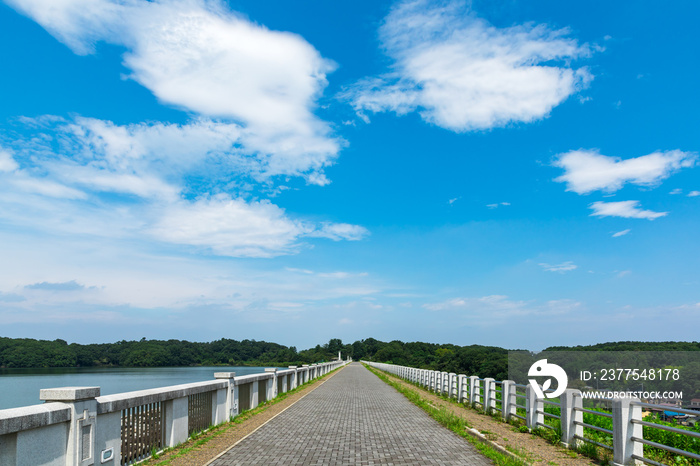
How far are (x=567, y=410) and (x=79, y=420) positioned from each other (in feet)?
28.3

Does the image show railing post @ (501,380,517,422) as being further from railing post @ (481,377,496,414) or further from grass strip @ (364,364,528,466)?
grass strip @ (364,364,528,466)

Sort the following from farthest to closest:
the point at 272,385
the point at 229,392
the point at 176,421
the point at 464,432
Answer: the point at 272,385
the point at 229,392
the point at 464,432
the point at 176,421

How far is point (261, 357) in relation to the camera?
356 ft

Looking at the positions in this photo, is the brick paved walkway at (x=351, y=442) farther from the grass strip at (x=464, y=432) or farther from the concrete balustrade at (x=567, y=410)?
the concrete balustrade at (x=567, y=410)

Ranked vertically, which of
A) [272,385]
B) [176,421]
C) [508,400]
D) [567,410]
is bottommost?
[272,385]

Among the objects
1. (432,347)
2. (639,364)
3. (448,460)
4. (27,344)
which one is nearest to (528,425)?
(448,460)

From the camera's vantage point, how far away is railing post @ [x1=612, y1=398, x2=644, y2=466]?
7867 mm

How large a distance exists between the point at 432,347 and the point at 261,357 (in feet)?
259

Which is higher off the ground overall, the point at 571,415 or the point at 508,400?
the point at 571,415

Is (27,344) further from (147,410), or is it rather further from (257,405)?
(147,410)

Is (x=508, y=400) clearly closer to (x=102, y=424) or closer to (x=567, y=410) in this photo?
(x=567, y=410)

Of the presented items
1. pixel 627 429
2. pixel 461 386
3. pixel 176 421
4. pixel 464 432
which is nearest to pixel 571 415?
pixel 627 429

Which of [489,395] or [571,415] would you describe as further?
[489,395]

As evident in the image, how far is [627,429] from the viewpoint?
789cm
